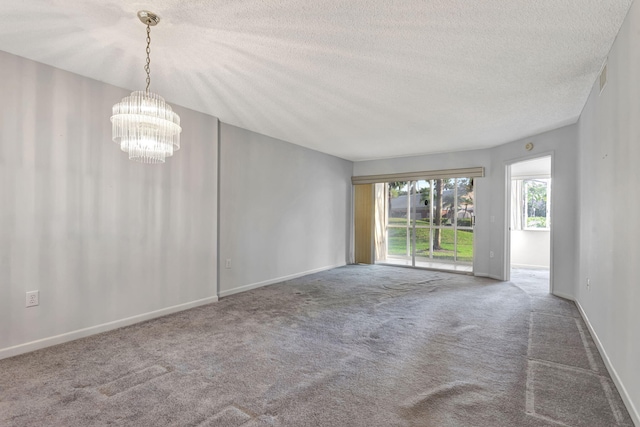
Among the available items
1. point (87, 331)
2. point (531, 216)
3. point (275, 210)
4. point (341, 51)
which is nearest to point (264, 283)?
point (275, 210)

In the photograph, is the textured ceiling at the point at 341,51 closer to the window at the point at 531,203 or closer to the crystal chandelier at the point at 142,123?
the crystal chandelier at the point at 142,123

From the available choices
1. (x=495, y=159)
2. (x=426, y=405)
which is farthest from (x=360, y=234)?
(x=426, y=405)

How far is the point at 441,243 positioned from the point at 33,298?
21.4ft

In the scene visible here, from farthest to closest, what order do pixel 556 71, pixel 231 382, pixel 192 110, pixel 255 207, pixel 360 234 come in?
pixel 360 234, pixel 255 207, pixel 192 110, pixel 556 71, pixel 231 382

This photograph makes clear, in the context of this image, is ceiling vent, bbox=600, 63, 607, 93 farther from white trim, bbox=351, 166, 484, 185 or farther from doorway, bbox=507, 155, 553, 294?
doorway, bbox=507, 155, 553, 294

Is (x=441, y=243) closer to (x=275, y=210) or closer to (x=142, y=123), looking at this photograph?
(x=275, y=210)

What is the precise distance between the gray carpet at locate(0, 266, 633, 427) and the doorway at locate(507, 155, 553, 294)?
366cm

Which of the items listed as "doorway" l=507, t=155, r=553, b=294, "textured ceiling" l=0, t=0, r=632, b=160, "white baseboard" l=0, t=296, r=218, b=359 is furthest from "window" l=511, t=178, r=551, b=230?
"white baseboard" l=0, t=296, r=218, b=359

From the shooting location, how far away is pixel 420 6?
75.0 inches

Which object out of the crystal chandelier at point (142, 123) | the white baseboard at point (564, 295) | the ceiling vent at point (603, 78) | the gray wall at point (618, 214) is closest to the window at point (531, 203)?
the white baseboard at point (564, 295)

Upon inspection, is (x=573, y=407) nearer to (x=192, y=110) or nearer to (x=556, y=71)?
(x=556, y=71)

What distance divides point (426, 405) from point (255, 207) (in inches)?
144

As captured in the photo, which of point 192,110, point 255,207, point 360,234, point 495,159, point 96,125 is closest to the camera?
point 96,125

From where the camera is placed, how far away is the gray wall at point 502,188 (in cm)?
439
